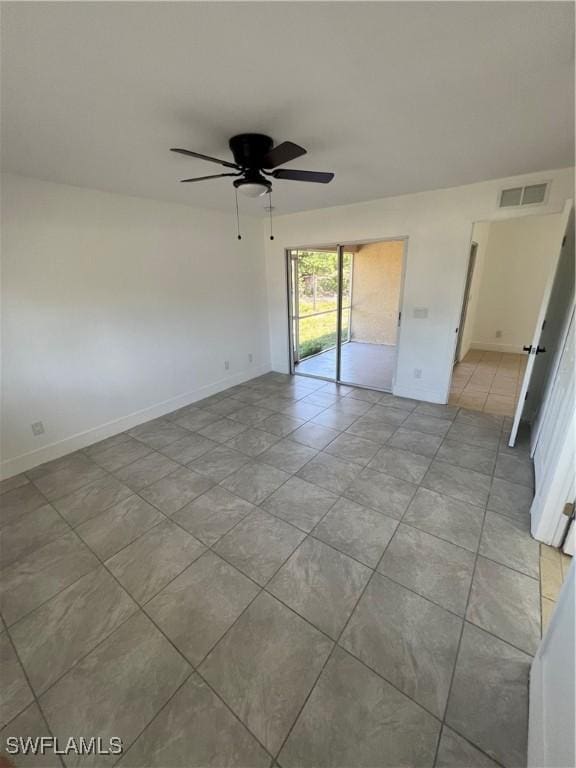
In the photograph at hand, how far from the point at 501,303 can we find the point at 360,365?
9.97ft

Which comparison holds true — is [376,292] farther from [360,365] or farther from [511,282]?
[511,282]

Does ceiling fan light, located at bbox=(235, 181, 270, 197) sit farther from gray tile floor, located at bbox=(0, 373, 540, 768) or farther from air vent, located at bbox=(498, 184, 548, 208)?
air vent, located at bbox=(498, 184, 548, 208)

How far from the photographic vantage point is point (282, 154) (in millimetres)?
1674

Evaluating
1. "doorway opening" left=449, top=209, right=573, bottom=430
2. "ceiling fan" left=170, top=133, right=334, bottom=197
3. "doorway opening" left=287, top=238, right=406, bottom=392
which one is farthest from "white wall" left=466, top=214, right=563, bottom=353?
"ceiling fan" left=170, top=133, right=334, bottom=197

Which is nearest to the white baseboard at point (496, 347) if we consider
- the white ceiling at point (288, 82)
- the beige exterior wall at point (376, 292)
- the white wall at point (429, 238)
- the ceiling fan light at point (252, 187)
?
the beige exterior wall at point (376, 292)

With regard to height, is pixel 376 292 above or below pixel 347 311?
above

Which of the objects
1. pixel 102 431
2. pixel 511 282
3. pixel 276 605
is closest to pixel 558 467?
pixel 276 605

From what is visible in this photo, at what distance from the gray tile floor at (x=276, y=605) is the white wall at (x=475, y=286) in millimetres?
3141

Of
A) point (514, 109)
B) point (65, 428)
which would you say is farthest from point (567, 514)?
point (65, 428)

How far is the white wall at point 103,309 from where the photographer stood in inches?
98.9

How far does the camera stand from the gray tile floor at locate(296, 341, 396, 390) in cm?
461

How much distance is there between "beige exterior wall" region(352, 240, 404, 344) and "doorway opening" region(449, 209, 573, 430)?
1455 millimetres

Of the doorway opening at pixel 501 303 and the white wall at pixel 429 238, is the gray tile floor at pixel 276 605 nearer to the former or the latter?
the white wall at pixel 429 238

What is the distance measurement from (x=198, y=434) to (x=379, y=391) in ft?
8.13
